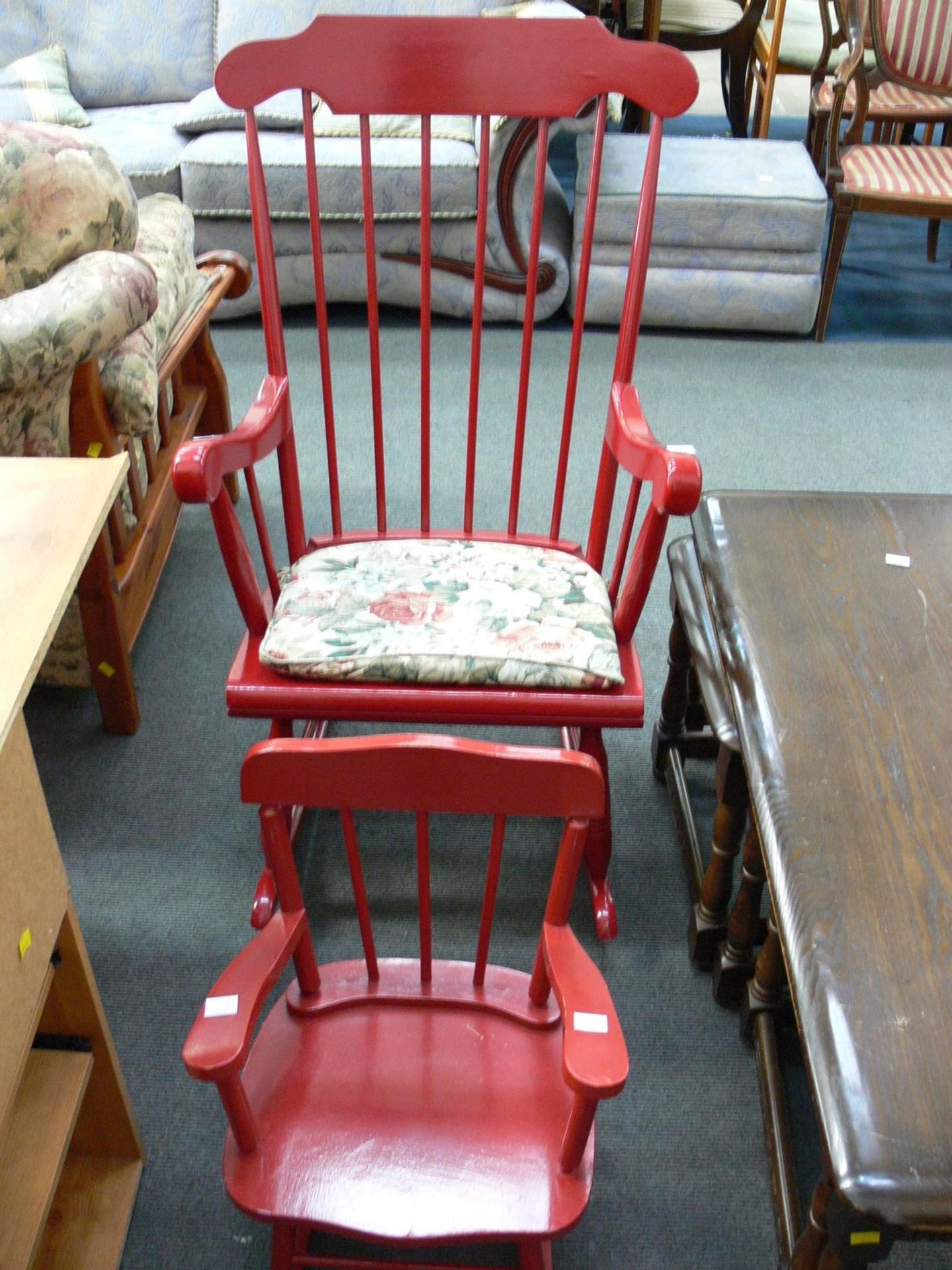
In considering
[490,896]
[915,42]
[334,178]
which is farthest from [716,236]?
[490,896]

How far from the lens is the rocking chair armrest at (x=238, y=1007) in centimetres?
87

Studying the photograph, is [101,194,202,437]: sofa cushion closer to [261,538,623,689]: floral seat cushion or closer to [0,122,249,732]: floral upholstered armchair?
[0,122,249,732]: floral upholstered armchair

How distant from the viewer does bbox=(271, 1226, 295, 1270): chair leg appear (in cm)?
107

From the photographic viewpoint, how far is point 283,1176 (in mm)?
1006

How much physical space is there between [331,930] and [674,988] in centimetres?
47

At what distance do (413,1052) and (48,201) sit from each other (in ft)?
4.30

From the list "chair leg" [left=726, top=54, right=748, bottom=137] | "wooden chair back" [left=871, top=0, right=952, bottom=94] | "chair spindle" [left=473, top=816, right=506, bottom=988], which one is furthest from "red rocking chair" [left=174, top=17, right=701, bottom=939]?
"chair leg" [left=726, top=54, right=748, bottom=137]

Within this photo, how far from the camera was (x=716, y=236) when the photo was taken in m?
2.90

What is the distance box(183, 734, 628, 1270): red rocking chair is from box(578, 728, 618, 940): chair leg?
0.70ft

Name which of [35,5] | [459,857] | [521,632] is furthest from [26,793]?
[35,5]

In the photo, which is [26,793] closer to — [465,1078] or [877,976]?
[465,1078]

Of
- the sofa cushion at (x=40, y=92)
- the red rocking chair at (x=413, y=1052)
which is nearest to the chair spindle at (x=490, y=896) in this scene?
the red rocking chair at (x=413, y=1052)

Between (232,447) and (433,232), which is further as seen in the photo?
(433,232)

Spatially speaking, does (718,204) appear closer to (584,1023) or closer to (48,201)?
(48,201)
